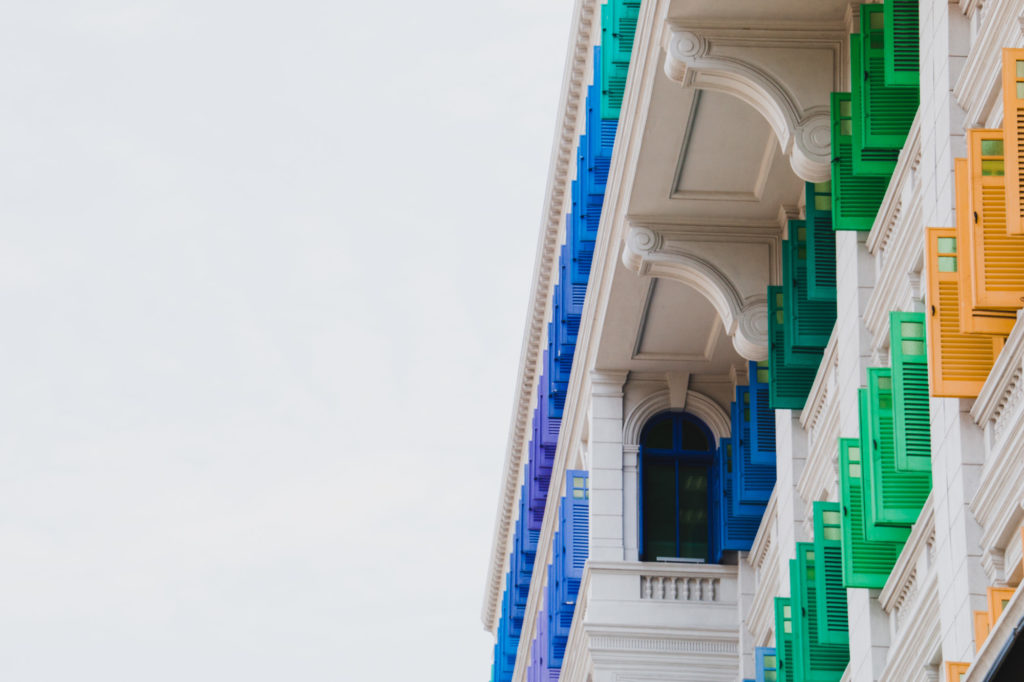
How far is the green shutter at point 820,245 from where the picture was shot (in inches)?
1010

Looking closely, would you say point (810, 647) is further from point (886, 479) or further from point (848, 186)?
point (848, 186)

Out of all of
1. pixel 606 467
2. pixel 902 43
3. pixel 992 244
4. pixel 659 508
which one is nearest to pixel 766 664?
pixel 659 508

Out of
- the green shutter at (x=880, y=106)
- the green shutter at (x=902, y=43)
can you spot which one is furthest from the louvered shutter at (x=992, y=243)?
the green shutter at (x=880, y=106)

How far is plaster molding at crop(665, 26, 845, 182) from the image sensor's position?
24.8 m

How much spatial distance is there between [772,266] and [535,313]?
19.4m

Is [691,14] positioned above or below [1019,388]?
above

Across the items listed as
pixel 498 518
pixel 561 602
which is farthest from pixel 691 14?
pixel 498 518

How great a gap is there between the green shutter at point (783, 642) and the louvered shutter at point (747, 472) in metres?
5.66

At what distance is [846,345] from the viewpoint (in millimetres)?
22531

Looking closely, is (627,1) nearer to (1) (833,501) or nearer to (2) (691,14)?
(2) (691,14)

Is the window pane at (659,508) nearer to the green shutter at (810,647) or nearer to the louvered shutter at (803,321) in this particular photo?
the louvered shutter at (803,321)

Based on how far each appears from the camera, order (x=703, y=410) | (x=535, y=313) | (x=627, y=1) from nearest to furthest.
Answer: (x=627, y=1) < (x=703, y=410) < (x=535, y=313)

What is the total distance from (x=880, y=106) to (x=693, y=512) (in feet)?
45.2

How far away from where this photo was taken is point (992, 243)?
1639 cm
